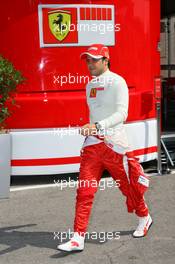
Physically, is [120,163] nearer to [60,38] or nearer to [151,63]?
[60,38]

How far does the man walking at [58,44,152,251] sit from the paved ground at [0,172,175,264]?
0.23m

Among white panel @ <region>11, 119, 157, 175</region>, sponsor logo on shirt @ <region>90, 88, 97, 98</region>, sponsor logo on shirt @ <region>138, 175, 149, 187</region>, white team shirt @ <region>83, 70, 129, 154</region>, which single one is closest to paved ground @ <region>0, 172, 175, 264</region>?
white panel @ <region>11, 119, 157, 175</region>

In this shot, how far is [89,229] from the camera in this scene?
4684 millimetres

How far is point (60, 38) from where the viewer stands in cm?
650

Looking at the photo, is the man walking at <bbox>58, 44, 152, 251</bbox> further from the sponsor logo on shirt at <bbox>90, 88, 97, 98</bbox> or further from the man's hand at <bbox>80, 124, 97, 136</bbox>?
the man's hand at <bbox>80, 124, 97, 136</bbox>

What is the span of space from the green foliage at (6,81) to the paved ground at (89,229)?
107 centimetres

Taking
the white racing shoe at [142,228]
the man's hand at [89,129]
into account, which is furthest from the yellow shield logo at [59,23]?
the white racing shoe at [142,228]

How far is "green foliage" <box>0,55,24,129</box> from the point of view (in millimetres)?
5828

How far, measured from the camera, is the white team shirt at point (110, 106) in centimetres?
402

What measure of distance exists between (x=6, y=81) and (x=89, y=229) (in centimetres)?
219

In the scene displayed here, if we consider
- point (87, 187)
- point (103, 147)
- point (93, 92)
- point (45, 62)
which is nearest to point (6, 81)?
point (45, 62)

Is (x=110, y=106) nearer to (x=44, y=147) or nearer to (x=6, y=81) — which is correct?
(x=6, y=81)

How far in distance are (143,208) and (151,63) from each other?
11.0 ft

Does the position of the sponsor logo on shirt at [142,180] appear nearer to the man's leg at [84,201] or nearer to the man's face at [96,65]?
the man's leg at [84,201]
